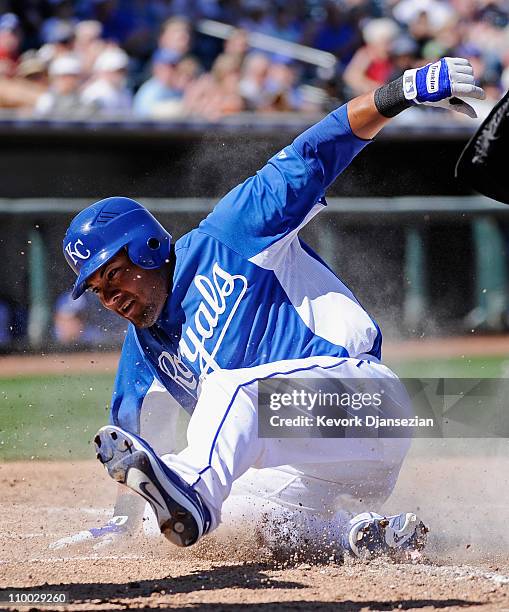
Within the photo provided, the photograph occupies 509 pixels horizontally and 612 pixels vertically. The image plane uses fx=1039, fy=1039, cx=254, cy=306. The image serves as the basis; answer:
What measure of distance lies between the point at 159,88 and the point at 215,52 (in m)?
1.79

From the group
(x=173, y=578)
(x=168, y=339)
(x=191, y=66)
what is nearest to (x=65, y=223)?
(x=191, y=66)

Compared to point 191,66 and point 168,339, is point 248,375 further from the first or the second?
point 191,66

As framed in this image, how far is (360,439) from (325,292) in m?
0.61

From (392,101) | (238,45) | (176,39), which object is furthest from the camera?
(238,45)

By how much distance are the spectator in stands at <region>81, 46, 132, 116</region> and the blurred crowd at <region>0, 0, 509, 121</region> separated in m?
0.01

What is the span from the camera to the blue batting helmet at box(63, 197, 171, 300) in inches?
159

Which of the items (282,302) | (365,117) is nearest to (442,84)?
(365,117)

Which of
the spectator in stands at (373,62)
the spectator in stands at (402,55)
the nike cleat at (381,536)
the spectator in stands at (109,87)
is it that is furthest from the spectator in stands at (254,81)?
the nike cleat at (381,536)

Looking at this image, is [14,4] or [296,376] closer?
[296,376]

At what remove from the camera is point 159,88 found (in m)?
10.9

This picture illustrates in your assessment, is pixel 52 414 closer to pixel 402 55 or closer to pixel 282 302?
pixel 282 302

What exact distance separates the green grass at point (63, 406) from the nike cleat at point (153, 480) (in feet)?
11.3

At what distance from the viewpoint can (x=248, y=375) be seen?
383cm

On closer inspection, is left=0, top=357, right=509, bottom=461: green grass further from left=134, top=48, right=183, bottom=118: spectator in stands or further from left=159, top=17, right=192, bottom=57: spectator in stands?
left=159, top=17, right=192, bottom=57: spectator in stands
